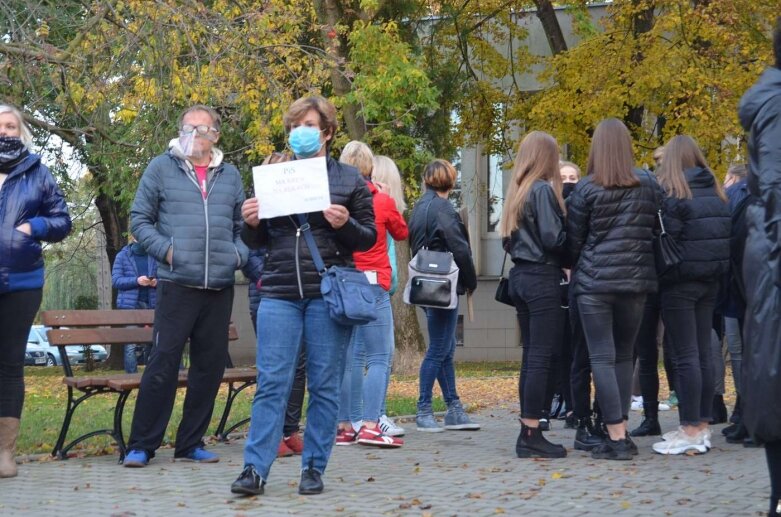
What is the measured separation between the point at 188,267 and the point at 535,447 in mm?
2517

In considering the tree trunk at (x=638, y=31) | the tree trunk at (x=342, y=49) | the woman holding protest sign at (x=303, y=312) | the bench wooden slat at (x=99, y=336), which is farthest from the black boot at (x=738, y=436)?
the tree trunk at (x=638, y=31)

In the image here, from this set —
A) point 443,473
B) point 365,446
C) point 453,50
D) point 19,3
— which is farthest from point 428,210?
point 453,50

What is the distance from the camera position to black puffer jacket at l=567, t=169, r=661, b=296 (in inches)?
303

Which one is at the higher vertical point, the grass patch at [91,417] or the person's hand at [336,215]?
the person's hand at [336,215]

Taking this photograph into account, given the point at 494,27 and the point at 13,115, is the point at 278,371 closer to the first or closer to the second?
the point at 13,115

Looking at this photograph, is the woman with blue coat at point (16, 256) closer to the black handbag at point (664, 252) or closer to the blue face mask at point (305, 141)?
the blue face mask at point (305, 141)

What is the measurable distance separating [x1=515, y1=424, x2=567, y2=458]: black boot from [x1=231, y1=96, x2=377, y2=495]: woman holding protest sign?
1.93 metres

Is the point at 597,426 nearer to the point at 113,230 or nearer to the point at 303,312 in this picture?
the point at 303,312

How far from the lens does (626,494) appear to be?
21.3ft

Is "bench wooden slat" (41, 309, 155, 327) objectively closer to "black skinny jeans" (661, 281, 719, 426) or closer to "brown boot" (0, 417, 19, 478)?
"brown boot" (0, 417, 19, 478)

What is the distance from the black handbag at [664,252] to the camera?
7922 mm

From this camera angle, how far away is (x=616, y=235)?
25.3 feet

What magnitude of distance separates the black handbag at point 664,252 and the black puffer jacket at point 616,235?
16 centimetres

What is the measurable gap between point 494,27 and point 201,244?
55.4 feet
